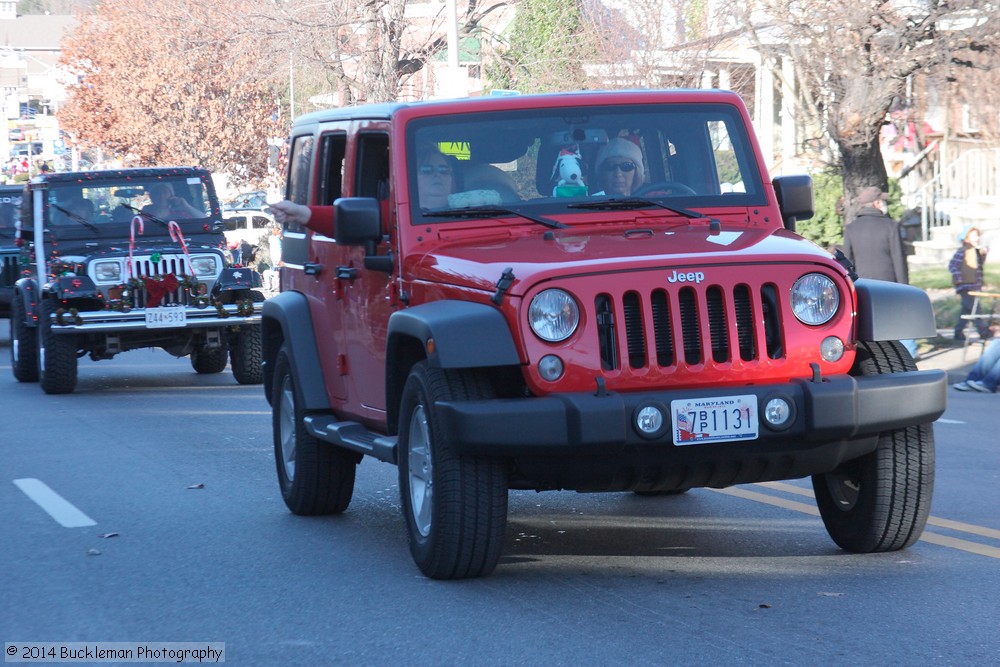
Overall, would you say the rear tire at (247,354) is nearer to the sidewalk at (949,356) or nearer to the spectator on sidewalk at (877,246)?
the spectator on sidewalk at (877,246)

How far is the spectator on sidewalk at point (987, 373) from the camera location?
1407 centimetres

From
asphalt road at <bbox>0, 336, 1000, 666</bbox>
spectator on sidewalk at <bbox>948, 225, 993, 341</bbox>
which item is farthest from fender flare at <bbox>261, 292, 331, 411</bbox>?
spectator on sidewalk at <bbox>948, 225, 993, 341</bbox>

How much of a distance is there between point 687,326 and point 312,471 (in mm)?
2846

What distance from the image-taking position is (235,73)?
41031 mm

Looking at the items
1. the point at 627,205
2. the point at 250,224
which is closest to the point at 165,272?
the point at 627,205

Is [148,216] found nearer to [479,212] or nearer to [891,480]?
[479,212]

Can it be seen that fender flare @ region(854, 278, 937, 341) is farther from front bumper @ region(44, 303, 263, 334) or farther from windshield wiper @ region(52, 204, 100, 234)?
windshield wiper @ region(52, 204, 100, 234)

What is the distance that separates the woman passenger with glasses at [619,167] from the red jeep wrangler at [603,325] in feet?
0.03

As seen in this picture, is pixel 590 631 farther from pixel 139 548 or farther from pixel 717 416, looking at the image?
pixel 139 548

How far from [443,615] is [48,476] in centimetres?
503

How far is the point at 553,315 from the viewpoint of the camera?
583cm

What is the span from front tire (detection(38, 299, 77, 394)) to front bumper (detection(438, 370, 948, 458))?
33.9 feet

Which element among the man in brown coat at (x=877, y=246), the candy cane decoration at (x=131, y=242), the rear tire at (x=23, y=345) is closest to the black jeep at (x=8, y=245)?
the rear tire at (x=23, y=345)

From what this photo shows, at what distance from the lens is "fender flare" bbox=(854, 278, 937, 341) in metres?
6.11
